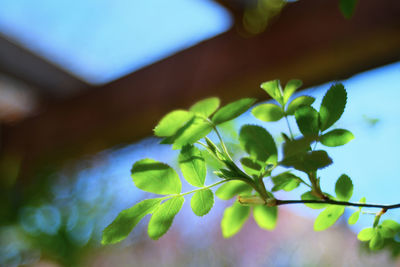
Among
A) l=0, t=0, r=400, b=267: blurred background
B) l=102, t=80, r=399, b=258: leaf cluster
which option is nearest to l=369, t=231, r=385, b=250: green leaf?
l=102, t=80, r=399, b=258: leaf cluster

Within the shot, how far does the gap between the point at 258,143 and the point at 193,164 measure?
1.3 inches

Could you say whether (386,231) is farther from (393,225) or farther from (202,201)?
(202,201)

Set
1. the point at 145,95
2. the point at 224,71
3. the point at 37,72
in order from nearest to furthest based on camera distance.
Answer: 1. the point at 224,71
2. the point at 145,95
3. the point at 37,72

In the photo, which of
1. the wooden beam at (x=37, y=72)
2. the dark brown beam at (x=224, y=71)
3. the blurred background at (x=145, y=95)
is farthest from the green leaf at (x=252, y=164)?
the wooden beam at (x=37, y=72)

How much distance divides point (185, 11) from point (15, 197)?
102 centimetres

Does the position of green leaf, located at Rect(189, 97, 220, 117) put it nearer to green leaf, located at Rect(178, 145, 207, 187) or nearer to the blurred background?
green leaf, located at Rect(178, 145, 207, 187)

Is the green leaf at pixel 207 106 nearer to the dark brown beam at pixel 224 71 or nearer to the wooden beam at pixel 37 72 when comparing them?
the dark brown beam at pixel 224 71

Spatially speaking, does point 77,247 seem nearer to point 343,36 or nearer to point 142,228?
point 142,228

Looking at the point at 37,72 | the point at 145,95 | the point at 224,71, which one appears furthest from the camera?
the point at 37,72

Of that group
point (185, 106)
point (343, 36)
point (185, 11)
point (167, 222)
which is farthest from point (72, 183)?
point (167, 222)

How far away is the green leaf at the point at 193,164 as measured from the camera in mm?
202

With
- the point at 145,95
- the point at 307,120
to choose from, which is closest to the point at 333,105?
the point at 307,120

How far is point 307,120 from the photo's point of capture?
0.66 feet

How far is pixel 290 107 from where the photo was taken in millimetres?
231
